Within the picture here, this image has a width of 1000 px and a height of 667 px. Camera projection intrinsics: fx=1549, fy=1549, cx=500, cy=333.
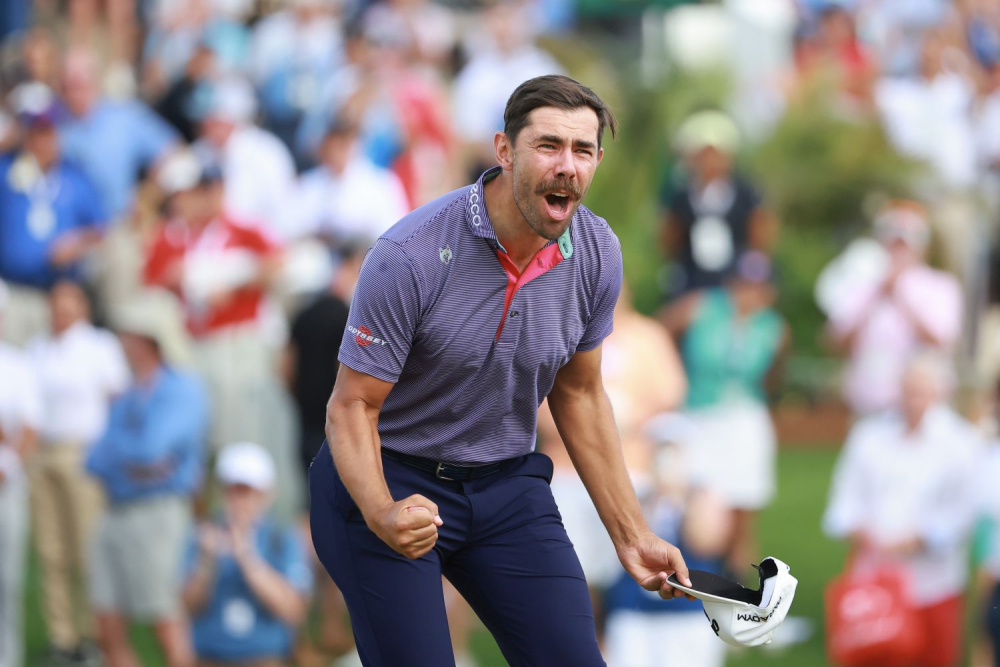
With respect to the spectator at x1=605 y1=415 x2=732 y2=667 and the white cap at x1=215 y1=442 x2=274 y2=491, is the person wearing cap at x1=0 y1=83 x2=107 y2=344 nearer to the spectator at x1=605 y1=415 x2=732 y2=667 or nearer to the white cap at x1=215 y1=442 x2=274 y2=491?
the white cap at x1=215 y1=442 x2=274 y2=491

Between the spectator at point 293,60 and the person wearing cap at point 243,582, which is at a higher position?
the spectator at point 293,60

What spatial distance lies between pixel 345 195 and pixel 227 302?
45.7 inches

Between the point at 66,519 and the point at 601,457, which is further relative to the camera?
the point at 66,519

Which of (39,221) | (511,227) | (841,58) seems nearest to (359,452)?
(511,227)

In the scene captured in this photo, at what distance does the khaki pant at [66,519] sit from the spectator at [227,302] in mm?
858

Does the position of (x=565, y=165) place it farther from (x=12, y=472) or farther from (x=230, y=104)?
(x=230, y=104)

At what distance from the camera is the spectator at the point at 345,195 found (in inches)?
400

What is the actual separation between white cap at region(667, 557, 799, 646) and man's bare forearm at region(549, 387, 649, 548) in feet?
1.00

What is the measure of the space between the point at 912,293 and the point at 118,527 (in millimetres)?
5017

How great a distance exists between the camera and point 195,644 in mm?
7828

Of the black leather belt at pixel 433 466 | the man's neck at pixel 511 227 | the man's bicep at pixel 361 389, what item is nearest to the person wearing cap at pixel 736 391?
the black leather belt at pixel 433 466

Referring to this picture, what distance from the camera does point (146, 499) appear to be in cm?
855

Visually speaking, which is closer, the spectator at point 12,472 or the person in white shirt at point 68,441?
the spectator at point 12,472

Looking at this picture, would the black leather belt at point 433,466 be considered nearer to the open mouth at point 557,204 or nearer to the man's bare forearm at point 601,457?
the man's bare forearm at point 601,457
